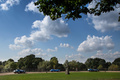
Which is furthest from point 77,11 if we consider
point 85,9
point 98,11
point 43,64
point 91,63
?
point 91,63

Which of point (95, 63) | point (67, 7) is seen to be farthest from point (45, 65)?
point (67, 7)

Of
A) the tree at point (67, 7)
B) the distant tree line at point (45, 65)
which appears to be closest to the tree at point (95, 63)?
the distant tree line at point (45, 65)

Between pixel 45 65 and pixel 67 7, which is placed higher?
pixel 67 7

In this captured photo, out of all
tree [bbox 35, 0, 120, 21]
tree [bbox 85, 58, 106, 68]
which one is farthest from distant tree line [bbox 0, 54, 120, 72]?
tree [bbox 35, 0, 120, 21]

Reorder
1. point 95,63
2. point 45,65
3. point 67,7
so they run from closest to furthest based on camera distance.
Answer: point 67,7, point 45,65, point 95,63

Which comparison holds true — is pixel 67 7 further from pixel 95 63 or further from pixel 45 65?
pixel 95 63

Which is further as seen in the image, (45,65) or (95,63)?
(95,63)

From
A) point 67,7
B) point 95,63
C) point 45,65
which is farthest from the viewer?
point 95,63

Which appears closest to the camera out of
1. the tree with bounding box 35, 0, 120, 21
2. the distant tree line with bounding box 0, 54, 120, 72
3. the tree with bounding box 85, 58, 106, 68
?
the tree with bounding box 35, 0, 120, 21

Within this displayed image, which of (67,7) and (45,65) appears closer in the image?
(67,7)

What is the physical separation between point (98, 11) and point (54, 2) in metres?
5.59

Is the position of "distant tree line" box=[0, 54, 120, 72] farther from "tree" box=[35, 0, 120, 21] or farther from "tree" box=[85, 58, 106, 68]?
"tree" box=[35, 0, 120, 21]

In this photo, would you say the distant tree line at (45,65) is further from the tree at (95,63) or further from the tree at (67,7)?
the tree at (67,7)

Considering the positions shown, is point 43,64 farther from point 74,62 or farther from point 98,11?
point 98,11
